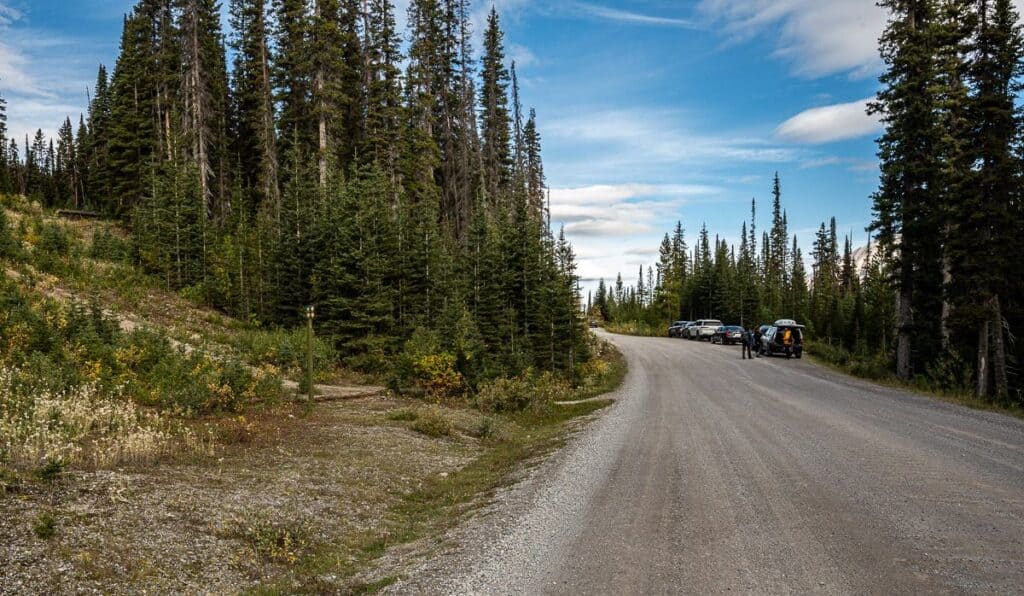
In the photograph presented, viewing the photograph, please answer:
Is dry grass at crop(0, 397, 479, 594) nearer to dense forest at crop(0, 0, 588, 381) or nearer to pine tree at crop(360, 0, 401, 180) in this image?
dense forest at crop(0, 0, 588, 381)

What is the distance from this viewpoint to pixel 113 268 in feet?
82.0

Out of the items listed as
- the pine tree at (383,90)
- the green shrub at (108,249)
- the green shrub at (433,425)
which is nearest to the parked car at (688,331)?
the pine tree at (383,90)

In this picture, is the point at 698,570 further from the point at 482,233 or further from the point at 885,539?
the point at 482,233

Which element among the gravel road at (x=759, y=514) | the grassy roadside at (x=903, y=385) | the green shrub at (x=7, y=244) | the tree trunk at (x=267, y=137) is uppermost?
the tree trunk at (x=267, y=137)

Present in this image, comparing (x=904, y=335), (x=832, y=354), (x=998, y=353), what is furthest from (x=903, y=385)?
(x=832, y=354)

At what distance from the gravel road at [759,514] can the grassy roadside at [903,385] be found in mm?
3558

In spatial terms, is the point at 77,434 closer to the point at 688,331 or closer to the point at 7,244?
the point at 7,244

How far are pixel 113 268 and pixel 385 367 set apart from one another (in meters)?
14.3

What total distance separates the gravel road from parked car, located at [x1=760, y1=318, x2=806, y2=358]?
828 inches

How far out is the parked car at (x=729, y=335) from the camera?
4722 centimetres

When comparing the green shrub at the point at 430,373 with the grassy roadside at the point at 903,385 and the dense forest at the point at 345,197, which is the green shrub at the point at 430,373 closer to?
the dense forest at the point at 345,197

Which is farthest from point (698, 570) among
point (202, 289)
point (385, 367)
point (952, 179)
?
point (202, 289)

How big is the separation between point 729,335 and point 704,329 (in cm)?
666

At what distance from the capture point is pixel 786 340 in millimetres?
33500
